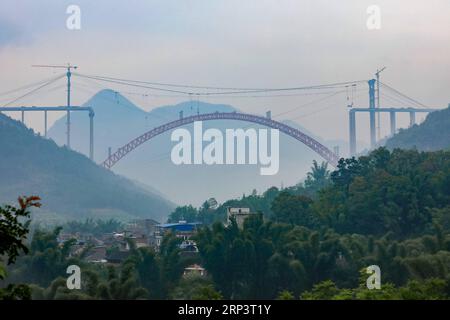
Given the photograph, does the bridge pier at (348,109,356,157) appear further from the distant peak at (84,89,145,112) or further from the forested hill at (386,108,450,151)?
the distant peak at (84,89,145,112)

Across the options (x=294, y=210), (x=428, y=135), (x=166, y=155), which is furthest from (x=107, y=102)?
(x=294, y=210)

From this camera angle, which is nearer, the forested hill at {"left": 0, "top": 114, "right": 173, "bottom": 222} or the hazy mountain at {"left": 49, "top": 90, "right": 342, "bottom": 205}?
the forested hill at {"left": 0, "top": 114, "right": 173, "bottom": 222}

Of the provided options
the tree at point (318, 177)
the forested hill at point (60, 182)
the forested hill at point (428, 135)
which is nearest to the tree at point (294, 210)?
the tree at point (318, 177)

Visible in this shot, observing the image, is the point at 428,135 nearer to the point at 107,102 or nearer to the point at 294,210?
the point at 294,210

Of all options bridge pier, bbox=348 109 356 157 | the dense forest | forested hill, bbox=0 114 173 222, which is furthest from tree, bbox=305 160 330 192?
forested hill, bbox=0 114 173 222
